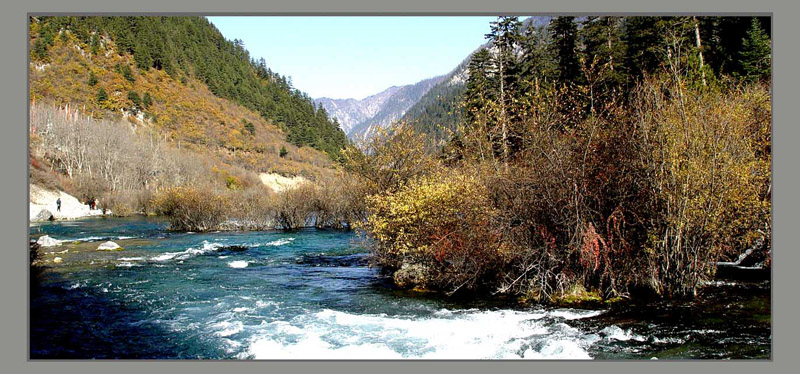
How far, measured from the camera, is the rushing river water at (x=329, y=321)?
7.83 m

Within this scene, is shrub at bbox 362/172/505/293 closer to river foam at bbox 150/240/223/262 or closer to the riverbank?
river foam at bbox 150/240/223/262

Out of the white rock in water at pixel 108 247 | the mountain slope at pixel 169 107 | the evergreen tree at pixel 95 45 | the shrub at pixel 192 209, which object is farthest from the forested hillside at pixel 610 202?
the evergreen tree at pixel 95 45

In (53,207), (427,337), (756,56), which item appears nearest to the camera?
(427,337)

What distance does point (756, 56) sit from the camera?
16359 mm

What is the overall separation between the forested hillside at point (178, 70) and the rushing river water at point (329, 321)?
12.2 m

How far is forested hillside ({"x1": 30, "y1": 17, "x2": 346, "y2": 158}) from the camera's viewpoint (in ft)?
151

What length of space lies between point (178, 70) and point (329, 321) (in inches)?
2945

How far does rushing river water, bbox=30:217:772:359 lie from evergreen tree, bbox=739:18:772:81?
6.34 meters

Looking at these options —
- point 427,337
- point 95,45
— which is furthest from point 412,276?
point 95,45

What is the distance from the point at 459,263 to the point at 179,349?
593 centimetres

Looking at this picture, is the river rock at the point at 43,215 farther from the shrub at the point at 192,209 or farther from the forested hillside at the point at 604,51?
the forested hillside at the point at 604,51

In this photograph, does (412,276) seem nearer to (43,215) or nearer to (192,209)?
(43,215)

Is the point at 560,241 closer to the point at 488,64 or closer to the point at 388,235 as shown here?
the point at 388,235

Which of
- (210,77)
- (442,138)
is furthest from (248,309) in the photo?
(210,77)
